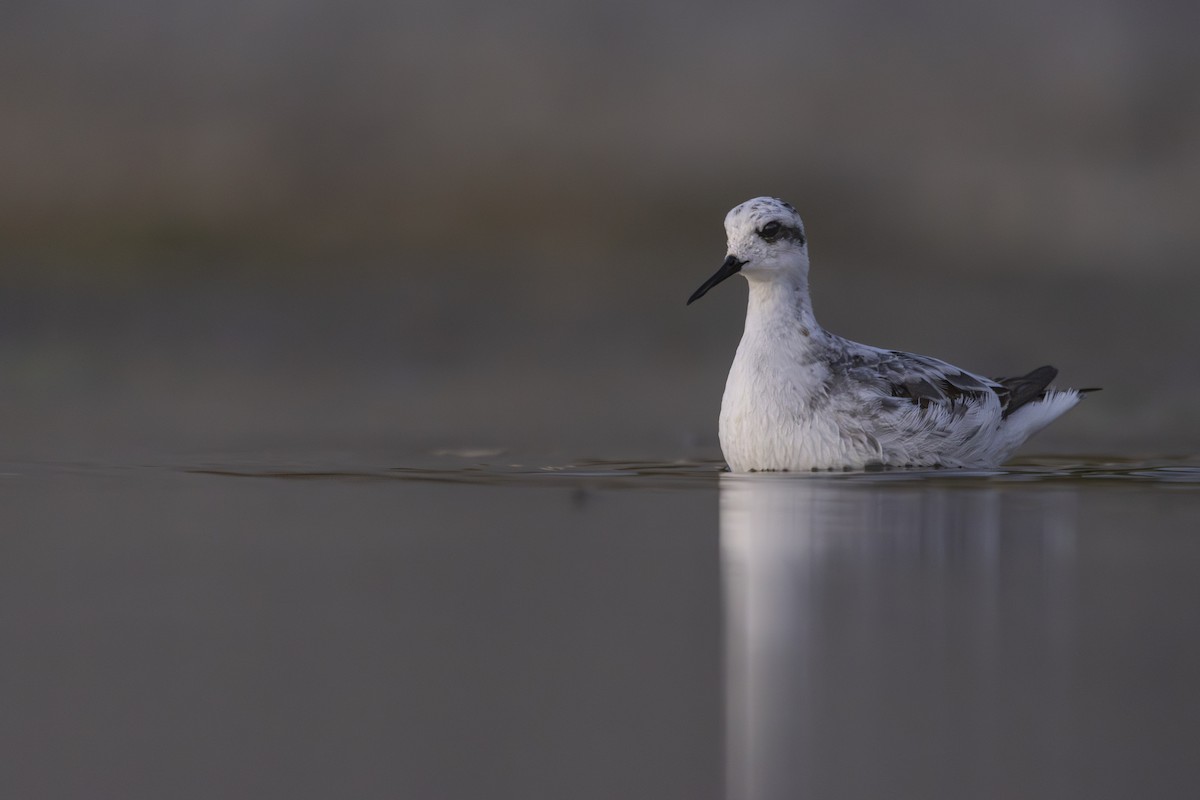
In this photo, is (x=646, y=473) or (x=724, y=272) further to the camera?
(x=724, y=272)

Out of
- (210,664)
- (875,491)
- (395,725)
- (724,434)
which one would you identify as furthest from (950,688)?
(724,434)

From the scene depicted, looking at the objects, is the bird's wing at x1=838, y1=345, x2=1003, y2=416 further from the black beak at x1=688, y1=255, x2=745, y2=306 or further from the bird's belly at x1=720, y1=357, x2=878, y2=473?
the black beak at x1=688, y1=255, x2=745, y2=306

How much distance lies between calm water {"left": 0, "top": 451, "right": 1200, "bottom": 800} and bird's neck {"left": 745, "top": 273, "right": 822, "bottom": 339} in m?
1.98

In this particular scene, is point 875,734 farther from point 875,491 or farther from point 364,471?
point 364,471

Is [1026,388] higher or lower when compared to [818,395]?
higher

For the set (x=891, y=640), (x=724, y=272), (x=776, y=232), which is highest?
(x=776, y=232)

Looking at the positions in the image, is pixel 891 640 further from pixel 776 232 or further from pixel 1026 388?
pixel 1026 388

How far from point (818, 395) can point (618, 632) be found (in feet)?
15.8

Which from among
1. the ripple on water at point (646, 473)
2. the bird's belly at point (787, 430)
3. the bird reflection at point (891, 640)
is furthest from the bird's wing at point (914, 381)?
the bird reflection at point (891, 640)

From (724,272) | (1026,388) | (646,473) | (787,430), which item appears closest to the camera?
(646,473)

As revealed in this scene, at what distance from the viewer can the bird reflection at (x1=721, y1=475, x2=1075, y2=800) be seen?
3.39 meters

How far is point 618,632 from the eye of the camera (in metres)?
4.48

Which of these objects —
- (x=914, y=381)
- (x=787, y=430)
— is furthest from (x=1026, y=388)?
(x=787, y=430)

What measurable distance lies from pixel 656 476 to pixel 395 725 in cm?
519
